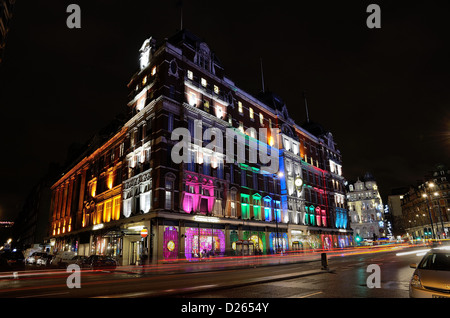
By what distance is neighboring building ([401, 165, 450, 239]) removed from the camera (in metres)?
93.1

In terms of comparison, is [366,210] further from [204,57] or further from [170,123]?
[170,123]

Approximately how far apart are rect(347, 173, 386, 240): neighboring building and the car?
10051 cm

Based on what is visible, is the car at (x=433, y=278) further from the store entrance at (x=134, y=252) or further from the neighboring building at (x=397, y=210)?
the neighboring building at (x=397, y=210)

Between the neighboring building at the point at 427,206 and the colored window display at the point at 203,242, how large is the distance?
218 ft

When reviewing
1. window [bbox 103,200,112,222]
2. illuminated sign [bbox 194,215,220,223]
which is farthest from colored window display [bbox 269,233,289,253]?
window [bbox 103,200,112,222]

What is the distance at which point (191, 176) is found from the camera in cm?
3325

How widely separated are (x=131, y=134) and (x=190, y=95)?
10.1 metres

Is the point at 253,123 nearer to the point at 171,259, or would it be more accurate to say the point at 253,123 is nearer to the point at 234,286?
the point at 171,259

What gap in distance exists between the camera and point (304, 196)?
53750 millimetres

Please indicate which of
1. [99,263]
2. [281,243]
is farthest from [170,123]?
[281,243]

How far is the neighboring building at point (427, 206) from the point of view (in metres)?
93.1

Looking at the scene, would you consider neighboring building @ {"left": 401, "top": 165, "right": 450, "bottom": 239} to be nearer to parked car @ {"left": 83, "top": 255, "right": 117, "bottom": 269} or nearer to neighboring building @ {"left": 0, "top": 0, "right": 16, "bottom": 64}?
parked car @ {"left": 83, "top": 255, "right": 117, "bottom": 269}

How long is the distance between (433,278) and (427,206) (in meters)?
114

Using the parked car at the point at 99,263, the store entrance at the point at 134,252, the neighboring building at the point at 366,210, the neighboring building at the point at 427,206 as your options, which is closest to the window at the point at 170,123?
the store entrance at the point at 134,252
